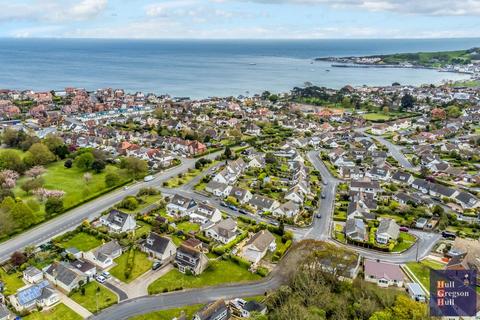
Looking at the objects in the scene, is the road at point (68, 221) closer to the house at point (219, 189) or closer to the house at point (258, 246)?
the house at point (219, 189)

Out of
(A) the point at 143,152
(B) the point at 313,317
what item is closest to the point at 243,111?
(A) the point at 143,152

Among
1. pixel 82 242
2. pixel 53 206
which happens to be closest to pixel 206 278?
pixel 82 242

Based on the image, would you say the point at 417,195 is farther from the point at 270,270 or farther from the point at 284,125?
the point at 284,125

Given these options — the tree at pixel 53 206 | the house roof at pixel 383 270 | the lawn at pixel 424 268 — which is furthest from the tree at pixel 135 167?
the lawn at pixel 424 268

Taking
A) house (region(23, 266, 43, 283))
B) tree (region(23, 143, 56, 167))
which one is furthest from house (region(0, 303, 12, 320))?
tree (region(23, 143, 56, 167))

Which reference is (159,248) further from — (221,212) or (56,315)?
(221,212)

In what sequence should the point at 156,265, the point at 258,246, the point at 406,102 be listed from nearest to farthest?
the point at 156,265 → the point at 258,246 → the point at 406,102
